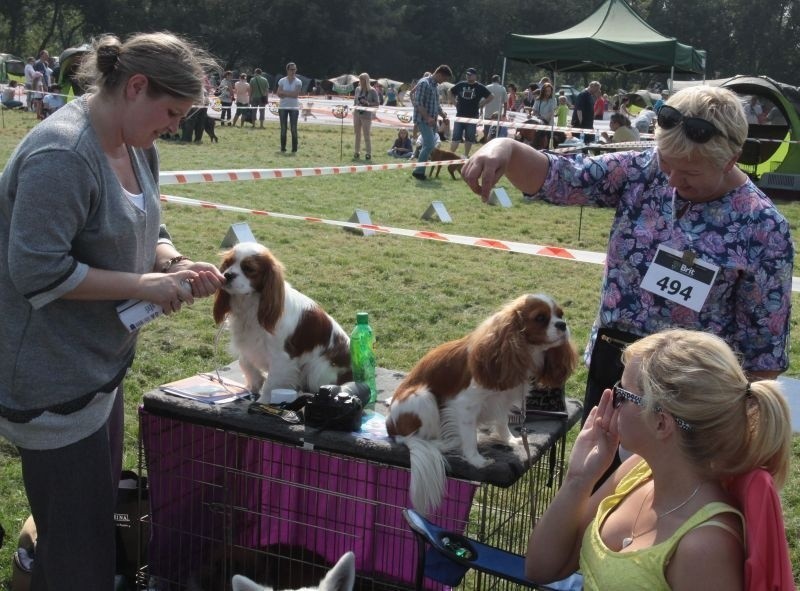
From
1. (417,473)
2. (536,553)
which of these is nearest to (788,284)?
(536,553)

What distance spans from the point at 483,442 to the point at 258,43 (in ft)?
180

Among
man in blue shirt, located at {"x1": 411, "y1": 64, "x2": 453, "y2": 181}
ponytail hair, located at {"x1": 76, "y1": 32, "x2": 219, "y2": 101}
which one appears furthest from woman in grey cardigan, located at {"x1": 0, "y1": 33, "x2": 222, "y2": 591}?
man in blue shirt, located at {"x1": 411, "y1": 64, "x2": 453, "y2": 181}

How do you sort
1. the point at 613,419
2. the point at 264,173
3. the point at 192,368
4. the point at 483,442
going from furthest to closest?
1. the point at 264,173
2. the point at 192,368
3. the point at 483,442
4. the point at 613,419

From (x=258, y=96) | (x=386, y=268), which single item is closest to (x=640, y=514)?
(x=386, y=268)

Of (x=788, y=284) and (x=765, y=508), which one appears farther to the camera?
(x=788, y=284)

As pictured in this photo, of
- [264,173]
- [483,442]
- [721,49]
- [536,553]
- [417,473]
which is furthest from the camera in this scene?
[721,49]

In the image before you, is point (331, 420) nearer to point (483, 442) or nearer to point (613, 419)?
point (483, 442)

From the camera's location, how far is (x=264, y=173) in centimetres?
847

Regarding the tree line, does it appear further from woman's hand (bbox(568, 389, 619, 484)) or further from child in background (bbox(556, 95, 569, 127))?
woman's hand (bbox(568, 389, 619, 484))

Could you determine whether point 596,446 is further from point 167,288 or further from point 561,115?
point 561,115

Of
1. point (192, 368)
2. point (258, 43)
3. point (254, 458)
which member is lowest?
point (192, 368)

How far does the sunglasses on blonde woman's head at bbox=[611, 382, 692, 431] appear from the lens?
6.48 feet

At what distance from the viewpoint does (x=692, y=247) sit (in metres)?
2.64

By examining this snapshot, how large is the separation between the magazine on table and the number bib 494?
1.65 m
